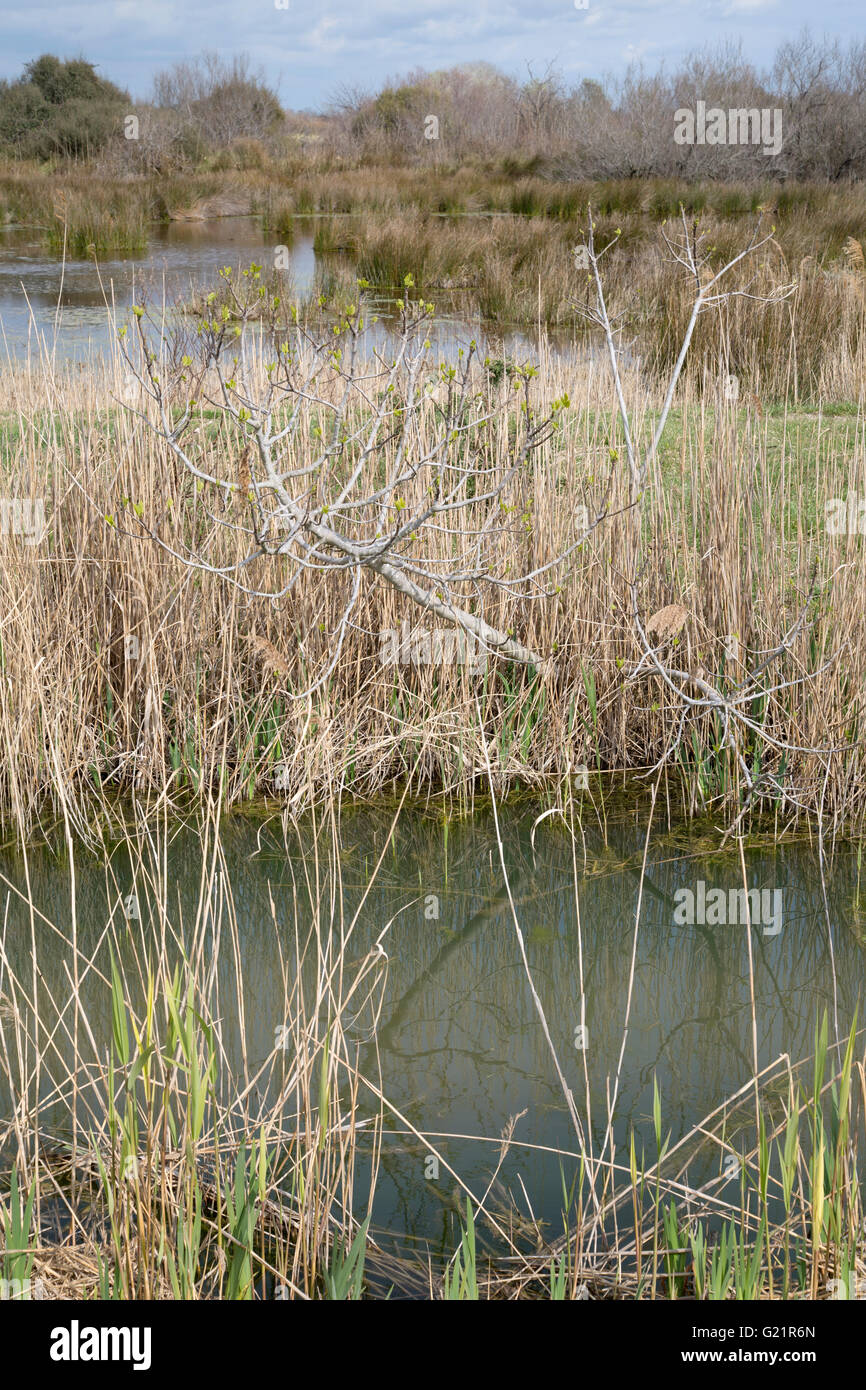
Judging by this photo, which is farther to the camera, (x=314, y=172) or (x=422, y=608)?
(x=314, y=172)

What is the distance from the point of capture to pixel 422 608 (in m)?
3.29

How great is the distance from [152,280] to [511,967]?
9.57 meters

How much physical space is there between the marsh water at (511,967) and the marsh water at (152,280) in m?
3.98

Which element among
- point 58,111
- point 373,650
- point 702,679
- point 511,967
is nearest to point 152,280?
point 373,650

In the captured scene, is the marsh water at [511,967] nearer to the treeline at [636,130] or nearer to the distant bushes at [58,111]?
the treeline at [636,130]

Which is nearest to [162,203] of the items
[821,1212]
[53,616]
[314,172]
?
[314,172]

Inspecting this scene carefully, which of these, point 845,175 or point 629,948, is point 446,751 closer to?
point 629,948

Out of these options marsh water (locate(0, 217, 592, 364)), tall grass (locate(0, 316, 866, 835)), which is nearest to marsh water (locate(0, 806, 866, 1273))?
tall grass (locate(0, 316, 866, 835))

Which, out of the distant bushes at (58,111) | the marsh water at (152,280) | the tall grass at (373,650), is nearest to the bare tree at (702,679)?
the tall grass at (373,650)

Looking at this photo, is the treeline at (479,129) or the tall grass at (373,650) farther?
the treeline at (479,129)

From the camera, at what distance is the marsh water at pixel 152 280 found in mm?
7945

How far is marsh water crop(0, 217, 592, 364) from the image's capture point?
7.95 m
